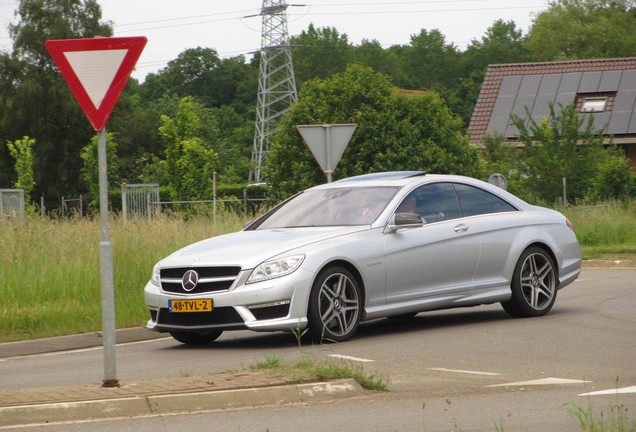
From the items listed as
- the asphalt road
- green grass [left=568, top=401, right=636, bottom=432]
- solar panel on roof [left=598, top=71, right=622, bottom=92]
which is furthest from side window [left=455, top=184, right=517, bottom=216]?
solar panel on roof [left=598, top=71, right=622, bottom=92]

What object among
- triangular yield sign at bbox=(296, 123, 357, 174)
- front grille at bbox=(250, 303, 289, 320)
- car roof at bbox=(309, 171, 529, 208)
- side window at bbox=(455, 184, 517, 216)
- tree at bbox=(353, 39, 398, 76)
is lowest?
front grille at bbox=(250, 303, 289, 320)

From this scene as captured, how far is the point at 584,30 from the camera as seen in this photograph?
78562 millimetres

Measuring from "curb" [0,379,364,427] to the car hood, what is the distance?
2.85 metres

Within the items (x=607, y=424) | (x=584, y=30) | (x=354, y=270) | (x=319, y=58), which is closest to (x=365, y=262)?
(x=354, y=270)

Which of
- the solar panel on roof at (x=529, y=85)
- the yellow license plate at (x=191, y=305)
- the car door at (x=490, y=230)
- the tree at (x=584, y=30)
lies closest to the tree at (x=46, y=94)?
the solar panel on roof at (x=529, y=85)

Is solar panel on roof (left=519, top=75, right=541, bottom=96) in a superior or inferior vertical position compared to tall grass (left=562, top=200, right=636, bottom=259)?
superior

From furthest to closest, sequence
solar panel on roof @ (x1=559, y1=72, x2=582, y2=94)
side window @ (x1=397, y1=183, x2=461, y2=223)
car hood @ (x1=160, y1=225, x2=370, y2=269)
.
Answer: solar panel on roof @ (x1=559, y1=72, x2=582, y2=94) → side window @ (x1=397, y1=183, x2=461, y2=223) → car hood @ (x1=160, y1=225, x2=370, y2=269)

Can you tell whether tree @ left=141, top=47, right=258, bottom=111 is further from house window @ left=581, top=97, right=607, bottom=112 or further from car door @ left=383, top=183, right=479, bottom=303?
car door @ left=383, top=183, right=479, bottom=303

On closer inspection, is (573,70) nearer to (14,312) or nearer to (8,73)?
(8,73)

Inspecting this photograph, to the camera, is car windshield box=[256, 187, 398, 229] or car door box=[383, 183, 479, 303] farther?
car windshield box=[256, 187, 398, 229]

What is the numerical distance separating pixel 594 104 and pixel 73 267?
129 feet

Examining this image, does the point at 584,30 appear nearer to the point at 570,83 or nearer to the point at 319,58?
the point at 570,83

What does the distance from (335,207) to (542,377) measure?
3.87 metres

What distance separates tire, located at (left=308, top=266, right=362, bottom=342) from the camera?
9562 mm
